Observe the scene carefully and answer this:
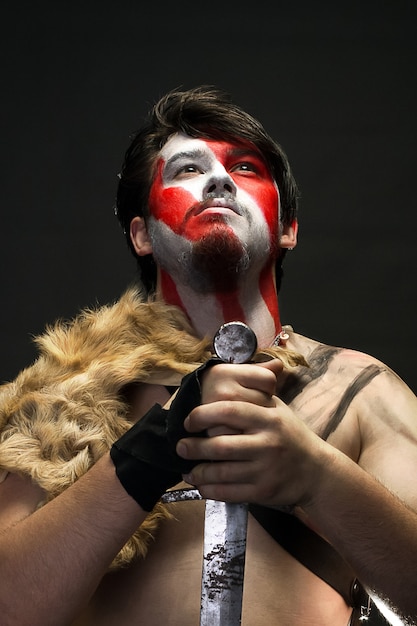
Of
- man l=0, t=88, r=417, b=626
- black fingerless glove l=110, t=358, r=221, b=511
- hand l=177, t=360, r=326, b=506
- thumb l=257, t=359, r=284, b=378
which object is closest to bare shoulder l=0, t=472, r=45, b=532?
man l=0, t=88, r=417, b=626

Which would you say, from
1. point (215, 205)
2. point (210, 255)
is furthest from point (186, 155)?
point (210, 255)

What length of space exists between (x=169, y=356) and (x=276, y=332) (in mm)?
335

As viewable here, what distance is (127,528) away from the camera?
6.32ft

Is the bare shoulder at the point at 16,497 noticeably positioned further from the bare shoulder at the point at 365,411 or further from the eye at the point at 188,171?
the eye at the point at 188,171

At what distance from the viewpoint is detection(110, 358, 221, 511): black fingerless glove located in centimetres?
187

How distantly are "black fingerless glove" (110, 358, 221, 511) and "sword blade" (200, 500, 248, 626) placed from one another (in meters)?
0.10

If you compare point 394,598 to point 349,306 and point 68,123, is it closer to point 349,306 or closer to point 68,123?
point 349,306

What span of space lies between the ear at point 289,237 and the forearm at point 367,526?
80cm

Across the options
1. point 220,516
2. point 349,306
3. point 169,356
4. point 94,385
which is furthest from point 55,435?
point 349,306

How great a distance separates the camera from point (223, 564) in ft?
6.03

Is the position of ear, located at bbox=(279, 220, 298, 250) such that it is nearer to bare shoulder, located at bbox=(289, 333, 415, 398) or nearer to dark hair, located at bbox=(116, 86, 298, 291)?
dark hair, located at bbox=(116, 86, 298, 291)

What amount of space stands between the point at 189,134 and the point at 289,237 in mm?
326

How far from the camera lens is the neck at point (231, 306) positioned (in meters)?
2.47

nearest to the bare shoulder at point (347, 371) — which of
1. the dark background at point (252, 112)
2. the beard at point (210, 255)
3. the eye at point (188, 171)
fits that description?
the beard at point (210, 255)
